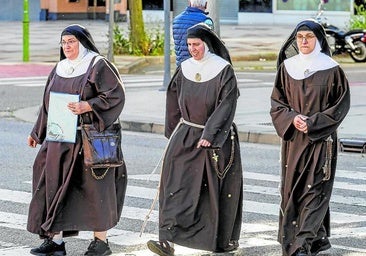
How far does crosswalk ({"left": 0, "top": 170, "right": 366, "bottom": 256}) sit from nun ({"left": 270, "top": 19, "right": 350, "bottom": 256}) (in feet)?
1.70

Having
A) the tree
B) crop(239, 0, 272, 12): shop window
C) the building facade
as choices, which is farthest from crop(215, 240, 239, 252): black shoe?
crop(239, 0, 272, 12): shop window

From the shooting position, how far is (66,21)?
156 feet

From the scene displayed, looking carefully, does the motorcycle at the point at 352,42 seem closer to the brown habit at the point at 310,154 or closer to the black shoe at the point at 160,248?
the brown habit at the point at 310,154

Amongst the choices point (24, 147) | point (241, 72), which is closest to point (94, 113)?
point (24, 147)

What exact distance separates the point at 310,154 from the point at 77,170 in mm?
1707

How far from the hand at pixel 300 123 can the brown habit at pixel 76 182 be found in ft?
4.23

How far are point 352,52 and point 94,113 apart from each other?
21.0m

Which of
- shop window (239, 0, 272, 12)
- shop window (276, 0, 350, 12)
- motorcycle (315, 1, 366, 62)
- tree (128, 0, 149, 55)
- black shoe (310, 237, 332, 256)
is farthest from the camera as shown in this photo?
shop window (239, 0, 272, 12)

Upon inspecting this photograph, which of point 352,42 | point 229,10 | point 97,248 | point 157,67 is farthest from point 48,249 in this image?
point 229,10

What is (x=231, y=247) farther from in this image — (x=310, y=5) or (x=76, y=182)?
(x=310, y=5)

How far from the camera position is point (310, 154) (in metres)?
8.27

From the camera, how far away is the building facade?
137 feet

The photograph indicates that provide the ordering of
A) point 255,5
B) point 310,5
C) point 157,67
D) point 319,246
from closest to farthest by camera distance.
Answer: point 319,246 < point 157,67 < point 310,5 < point 255,5

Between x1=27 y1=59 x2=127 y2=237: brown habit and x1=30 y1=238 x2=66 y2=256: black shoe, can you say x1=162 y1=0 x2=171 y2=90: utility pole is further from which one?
x1=30 y1=238 x2=66 y2=256: black shoe
